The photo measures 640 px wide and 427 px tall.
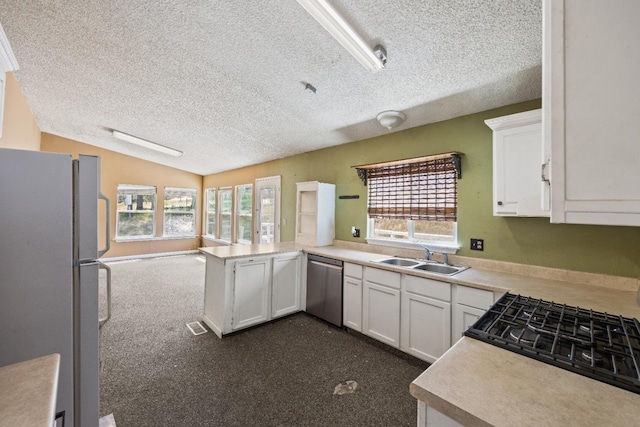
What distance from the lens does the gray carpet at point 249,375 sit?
174cm

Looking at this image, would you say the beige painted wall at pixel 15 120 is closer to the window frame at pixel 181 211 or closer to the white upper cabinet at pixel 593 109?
the window frame at pixel 181 211

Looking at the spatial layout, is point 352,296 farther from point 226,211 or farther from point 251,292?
point 226,211

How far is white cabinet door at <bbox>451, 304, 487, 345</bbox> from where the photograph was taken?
78.3 inches

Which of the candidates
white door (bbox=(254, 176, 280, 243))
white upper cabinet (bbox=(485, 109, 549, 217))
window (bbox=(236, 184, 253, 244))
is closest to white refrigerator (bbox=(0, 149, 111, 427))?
white upper cabinet (bbox=(485, 109, 549, 217))

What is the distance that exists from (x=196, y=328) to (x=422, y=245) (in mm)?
2786

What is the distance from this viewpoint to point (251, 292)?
2.94 meters

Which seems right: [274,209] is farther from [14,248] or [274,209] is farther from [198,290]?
[14,248]

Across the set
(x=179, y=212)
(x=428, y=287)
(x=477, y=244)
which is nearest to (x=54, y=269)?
(x=428, y=287)

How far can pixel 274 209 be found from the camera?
17.0 feet

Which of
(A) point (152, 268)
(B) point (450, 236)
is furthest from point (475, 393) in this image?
(A) point (152, 268)

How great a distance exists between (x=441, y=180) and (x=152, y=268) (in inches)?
238

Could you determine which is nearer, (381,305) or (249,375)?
(249,375)

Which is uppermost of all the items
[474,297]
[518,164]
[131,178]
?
[131,178]

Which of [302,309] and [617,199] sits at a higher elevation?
[617,199]
